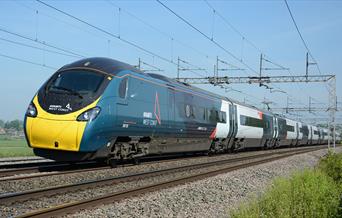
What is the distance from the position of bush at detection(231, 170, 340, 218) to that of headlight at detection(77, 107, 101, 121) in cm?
506

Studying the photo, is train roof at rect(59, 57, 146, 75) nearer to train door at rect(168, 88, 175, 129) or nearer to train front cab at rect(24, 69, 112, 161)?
train front cab at rect(24, 69, 112, 161)

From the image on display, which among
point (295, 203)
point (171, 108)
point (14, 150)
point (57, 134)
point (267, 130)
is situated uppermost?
point (171, 108)

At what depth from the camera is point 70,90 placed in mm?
12266

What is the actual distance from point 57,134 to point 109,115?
5.40 ft

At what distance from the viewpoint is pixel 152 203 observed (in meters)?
8.36

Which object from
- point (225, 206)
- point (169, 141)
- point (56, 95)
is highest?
point (56, 95)

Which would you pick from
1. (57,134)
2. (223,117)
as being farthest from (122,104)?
(223,117)

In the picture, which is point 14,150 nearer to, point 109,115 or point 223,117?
point 223,117

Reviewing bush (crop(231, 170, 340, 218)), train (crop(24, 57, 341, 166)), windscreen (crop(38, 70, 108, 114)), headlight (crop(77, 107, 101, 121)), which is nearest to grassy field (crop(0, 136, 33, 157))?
train (crop(24, 57, 341, 166))

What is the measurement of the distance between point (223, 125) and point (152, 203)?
15.9m

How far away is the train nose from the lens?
11344 mm

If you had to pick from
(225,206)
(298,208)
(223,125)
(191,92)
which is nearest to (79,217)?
(225,206)

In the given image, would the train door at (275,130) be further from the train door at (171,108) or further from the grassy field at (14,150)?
the train door at (171,108)

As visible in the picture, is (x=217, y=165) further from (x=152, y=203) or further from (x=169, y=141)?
(x=152, y=203)
